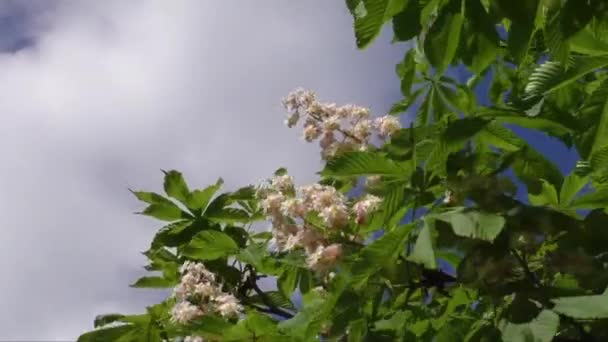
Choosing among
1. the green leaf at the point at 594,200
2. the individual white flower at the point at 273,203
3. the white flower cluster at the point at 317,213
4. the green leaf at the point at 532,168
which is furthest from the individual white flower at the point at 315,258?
the green leaf at the point at 594,200

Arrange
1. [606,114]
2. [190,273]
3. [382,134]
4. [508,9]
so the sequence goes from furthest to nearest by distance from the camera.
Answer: [190,273] < [382,134] < [606,114] < [508,9]

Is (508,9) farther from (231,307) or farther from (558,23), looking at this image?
(231,307)

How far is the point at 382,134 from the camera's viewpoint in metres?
2.49

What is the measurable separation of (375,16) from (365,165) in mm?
379

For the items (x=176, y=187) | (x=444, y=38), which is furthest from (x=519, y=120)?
(x=176, y=187)

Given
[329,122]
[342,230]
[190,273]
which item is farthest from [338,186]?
[190,273]

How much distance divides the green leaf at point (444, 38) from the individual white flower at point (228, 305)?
1.09 meters

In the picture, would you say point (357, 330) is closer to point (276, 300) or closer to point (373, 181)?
point (373, 181)

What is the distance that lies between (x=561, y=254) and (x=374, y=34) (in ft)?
2.12

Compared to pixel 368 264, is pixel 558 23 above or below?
above

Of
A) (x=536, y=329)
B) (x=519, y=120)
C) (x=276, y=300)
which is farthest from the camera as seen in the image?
(x=276, y=300)

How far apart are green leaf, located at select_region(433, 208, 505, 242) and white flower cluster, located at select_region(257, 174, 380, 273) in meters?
0.46

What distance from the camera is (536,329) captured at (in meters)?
1.65

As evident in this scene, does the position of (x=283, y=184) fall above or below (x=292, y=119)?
below
